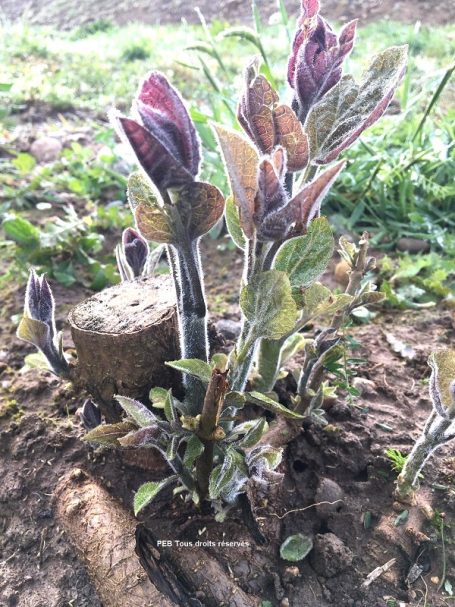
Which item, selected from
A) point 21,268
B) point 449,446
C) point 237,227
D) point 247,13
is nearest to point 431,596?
point 449,446

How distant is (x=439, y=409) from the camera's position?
4.20ft

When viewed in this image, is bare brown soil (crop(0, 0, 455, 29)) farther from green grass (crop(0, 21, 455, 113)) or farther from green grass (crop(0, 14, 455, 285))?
green grass (crop(0, 14, 455, 285))

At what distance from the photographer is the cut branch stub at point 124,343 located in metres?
1.41

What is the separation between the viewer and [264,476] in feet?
4.34

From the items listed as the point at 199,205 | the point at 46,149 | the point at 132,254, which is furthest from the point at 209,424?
the point at 46,149

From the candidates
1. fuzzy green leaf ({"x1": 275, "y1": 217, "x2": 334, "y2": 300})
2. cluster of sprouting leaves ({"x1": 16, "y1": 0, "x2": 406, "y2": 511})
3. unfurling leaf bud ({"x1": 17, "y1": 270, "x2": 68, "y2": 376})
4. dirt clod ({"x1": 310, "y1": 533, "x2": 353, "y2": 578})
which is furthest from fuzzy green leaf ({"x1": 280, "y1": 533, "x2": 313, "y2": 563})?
unfurling leaf bud ({"x1": 17, "y1": 270, "x2": 68, "y2": 376})

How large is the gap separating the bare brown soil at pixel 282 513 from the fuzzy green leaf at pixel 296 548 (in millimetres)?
24

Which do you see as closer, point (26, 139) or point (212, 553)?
point (212, 553)

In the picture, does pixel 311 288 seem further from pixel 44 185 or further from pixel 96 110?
pixel 96 110

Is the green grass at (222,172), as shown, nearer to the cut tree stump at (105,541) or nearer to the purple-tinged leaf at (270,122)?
the purple-tinged leaf at (270,122)

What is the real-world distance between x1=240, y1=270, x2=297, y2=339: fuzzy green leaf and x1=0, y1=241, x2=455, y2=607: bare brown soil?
483mm

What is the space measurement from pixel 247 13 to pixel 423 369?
9096 mm

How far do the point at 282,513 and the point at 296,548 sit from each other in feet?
0.36

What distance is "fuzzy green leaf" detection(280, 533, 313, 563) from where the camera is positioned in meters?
1.46
